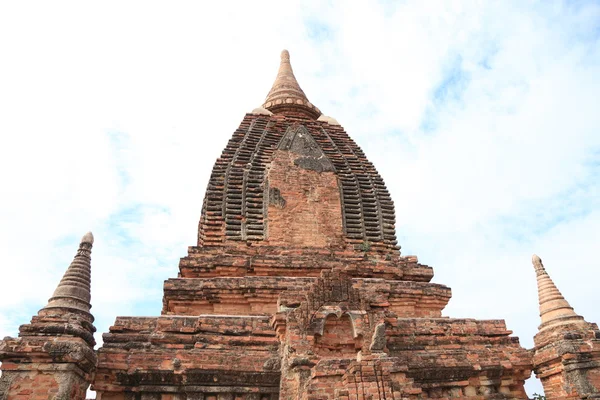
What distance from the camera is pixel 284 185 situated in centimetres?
1556

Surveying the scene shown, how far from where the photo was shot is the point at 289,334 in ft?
31.1

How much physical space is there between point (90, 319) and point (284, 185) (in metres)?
7.53

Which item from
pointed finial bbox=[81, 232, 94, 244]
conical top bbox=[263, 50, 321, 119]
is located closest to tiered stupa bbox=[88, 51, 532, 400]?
pointed finial bbox=[81, 232, 94, 244]

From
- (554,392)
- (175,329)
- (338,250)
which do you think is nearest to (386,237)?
(338,250)

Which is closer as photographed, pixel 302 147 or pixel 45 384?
pixel 45 384

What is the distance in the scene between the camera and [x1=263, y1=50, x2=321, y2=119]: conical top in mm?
21641

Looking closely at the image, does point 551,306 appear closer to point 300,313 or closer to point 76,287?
point 300,313

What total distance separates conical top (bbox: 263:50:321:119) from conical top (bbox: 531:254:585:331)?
1229cm

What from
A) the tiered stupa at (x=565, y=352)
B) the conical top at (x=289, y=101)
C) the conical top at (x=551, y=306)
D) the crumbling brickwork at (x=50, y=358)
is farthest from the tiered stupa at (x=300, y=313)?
the conical top at (x=289, y=101)

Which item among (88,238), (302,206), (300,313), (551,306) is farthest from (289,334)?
(302,206)

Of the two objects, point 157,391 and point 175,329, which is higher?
point 175,329

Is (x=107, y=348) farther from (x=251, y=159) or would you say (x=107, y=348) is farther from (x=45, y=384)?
(x=251, y=159)

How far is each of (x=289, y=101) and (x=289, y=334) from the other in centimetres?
1383

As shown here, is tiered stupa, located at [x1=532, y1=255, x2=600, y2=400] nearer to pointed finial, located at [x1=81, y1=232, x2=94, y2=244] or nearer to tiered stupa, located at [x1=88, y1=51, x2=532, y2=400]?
tiered stupa, located at [x1=88, y1=51, x2=532, y2=400]
